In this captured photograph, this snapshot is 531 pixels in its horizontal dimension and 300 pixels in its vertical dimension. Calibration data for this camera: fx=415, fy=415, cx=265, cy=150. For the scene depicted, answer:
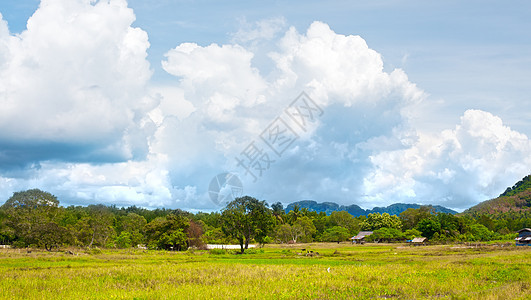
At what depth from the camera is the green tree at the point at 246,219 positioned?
270 ft

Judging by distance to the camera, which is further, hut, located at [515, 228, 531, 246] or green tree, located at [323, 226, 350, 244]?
green tree, located at [323, 226, 350, 244]

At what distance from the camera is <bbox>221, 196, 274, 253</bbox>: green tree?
8244cm

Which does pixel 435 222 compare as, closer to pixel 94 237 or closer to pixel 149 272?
pixel 94 237

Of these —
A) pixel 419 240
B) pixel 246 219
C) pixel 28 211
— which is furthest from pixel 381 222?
pixel 28 211

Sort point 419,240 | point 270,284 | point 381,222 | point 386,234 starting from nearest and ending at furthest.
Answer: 1. point 270,284
2. point 419,240
3. point 386,234
4. point 381,222

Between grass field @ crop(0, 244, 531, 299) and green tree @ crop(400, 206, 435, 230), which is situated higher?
green tree @ crop(400, 206, 435, 230)

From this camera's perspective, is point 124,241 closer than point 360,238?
Yes

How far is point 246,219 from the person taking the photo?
273ft

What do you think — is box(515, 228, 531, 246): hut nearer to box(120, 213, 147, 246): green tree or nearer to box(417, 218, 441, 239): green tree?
box(417, 218, 441, 239): green tree

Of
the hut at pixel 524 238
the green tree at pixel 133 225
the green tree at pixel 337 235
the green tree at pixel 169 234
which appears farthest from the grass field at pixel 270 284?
the green tree at pixel 337 235

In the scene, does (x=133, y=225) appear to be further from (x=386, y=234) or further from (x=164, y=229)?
(x=386, y=234)

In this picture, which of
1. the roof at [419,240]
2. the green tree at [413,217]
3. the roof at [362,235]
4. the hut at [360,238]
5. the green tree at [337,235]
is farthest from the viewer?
the green tree at [413,217]

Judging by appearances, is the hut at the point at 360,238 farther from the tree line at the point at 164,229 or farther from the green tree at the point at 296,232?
the green tree at the point at 296,232

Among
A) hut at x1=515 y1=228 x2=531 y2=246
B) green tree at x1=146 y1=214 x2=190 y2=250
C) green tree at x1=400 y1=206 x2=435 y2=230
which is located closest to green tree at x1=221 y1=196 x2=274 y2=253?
green tree at x1=146 y1=214 x2=190 y2=250
